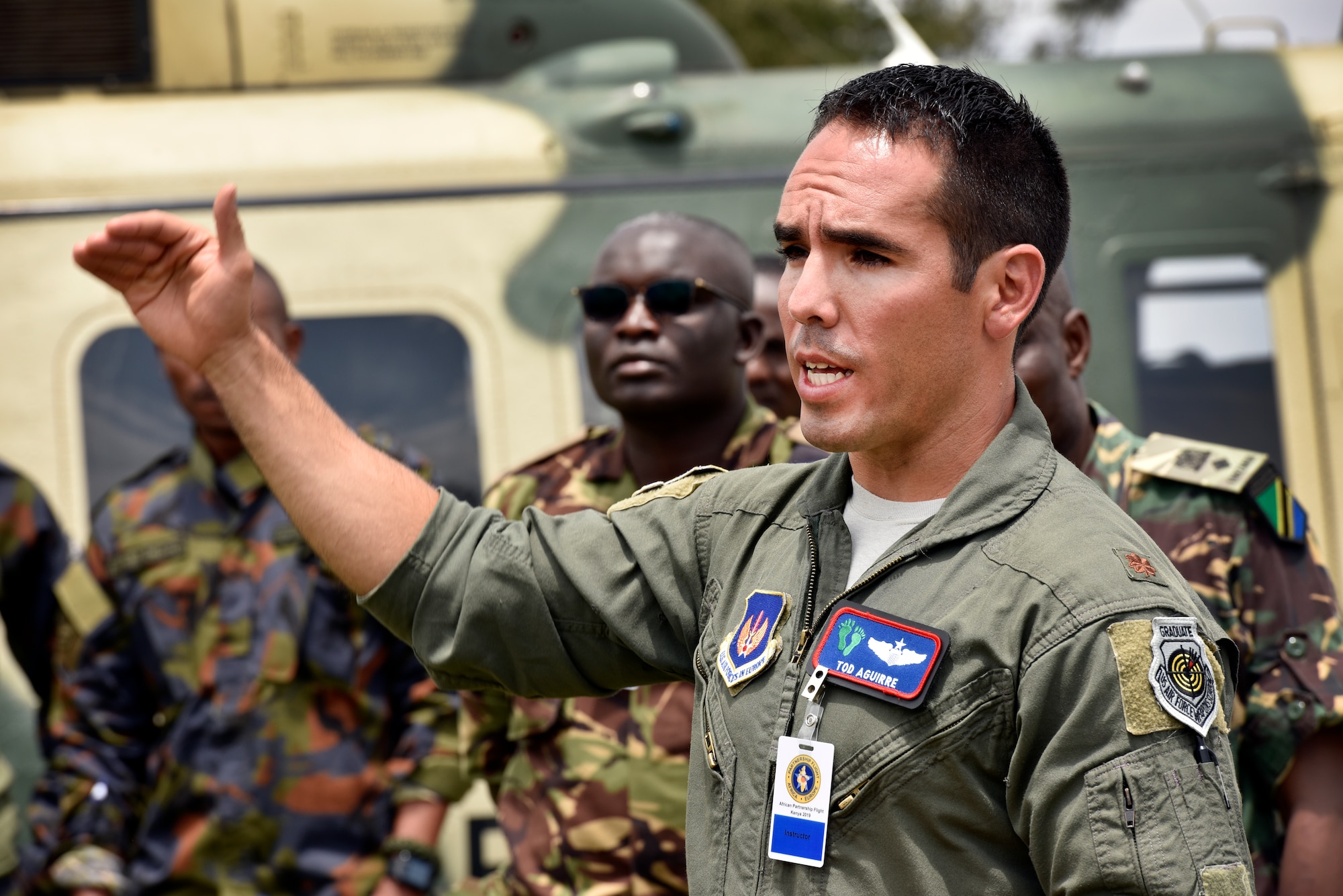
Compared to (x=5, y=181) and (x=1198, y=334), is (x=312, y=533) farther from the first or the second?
(x=1198, y=334)

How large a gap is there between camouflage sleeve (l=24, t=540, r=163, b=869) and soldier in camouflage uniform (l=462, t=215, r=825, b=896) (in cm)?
97

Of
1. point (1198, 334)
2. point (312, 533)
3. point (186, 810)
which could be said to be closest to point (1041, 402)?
point (312, 533)

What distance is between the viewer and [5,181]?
407cm

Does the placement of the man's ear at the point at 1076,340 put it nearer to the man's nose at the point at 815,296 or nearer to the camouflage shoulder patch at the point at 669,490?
the camouflage shoulder patch at the point at 669,490

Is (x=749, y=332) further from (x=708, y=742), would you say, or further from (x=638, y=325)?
(x=708, y=742)

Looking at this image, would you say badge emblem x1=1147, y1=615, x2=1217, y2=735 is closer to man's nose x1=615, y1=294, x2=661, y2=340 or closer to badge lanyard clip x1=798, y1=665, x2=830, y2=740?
badge lanyard clip x1=798, y1=665, x2=830, y2=740

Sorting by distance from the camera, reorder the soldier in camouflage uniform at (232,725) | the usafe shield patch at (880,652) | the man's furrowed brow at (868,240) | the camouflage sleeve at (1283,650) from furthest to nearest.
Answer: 1. the soldier in camouflage uniform at (232,725)
2. the camouflage sleeve at (1283,650)
3. the man's furrowed brow at (868,240)
4. the usafe shield patch at (880,652)

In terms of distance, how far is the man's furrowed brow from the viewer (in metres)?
1.50

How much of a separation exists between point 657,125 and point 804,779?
315cm

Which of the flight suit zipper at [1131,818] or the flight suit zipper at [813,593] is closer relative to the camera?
the flight suit zipper at [1131,818]

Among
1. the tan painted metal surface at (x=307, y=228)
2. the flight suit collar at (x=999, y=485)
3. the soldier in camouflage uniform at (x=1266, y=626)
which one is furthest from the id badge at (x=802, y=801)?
the tan painted metal surface at (x=307, y=228)

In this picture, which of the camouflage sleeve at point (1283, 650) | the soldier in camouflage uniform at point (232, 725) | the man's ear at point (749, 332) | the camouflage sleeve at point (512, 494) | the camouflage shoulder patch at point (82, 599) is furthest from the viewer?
the camouflage shoulder patch at point (82, 599)

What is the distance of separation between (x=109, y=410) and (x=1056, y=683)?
11.1ft

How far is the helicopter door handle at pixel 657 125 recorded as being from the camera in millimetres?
4305
